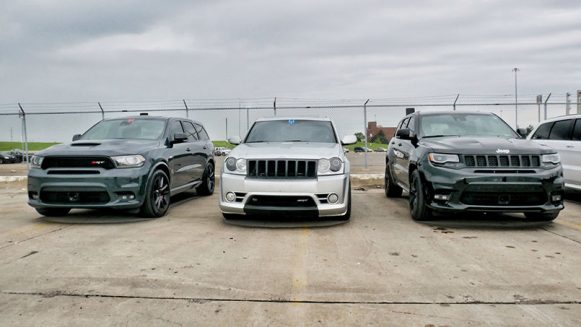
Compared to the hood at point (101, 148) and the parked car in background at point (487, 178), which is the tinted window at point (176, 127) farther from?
the parked car in background at point (487, 178)

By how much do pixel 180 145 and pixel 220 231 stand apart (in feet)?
9.55

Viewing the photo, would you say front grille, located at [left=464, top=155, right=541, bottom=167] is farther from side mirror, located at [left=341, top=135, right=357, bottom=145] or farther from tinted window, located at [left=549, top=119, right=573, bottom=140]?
tinted window, located at [left=549, top=119, right=573, bottom=140]

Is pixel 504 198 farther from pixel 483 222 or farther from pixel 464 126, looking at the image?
pixel 464 126

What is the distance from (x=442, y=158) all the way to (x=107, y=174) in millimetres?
4541

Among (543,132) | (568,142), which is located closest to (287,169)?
(568,142)

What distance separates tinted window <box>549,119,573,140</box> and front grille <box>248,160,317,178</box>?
5.56 m

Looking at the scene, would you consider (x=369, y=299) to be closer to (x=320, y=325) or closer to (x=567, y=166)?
(x=320, y=325)

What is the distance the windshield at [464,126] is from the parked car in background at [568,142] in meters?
1.84

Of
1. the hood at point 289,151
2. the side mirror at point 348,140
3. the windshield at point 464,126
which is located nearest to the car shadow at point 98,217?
the hood at point 289,151

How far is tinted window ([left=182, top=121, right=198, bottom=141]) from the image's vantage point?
9336 mm

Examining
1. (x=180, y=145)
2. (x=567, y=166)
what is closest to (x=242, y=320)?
(x=180, y=145)

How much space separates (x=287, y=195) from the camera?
6.01 meters

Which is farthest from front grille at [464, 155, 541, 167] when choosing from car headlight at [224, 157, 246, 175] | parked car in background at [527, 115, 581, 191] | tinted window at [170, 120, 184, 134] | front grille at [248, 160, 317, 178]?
tinted window at [170, 120, 184, 134]

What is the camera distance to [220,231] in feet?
20.2
